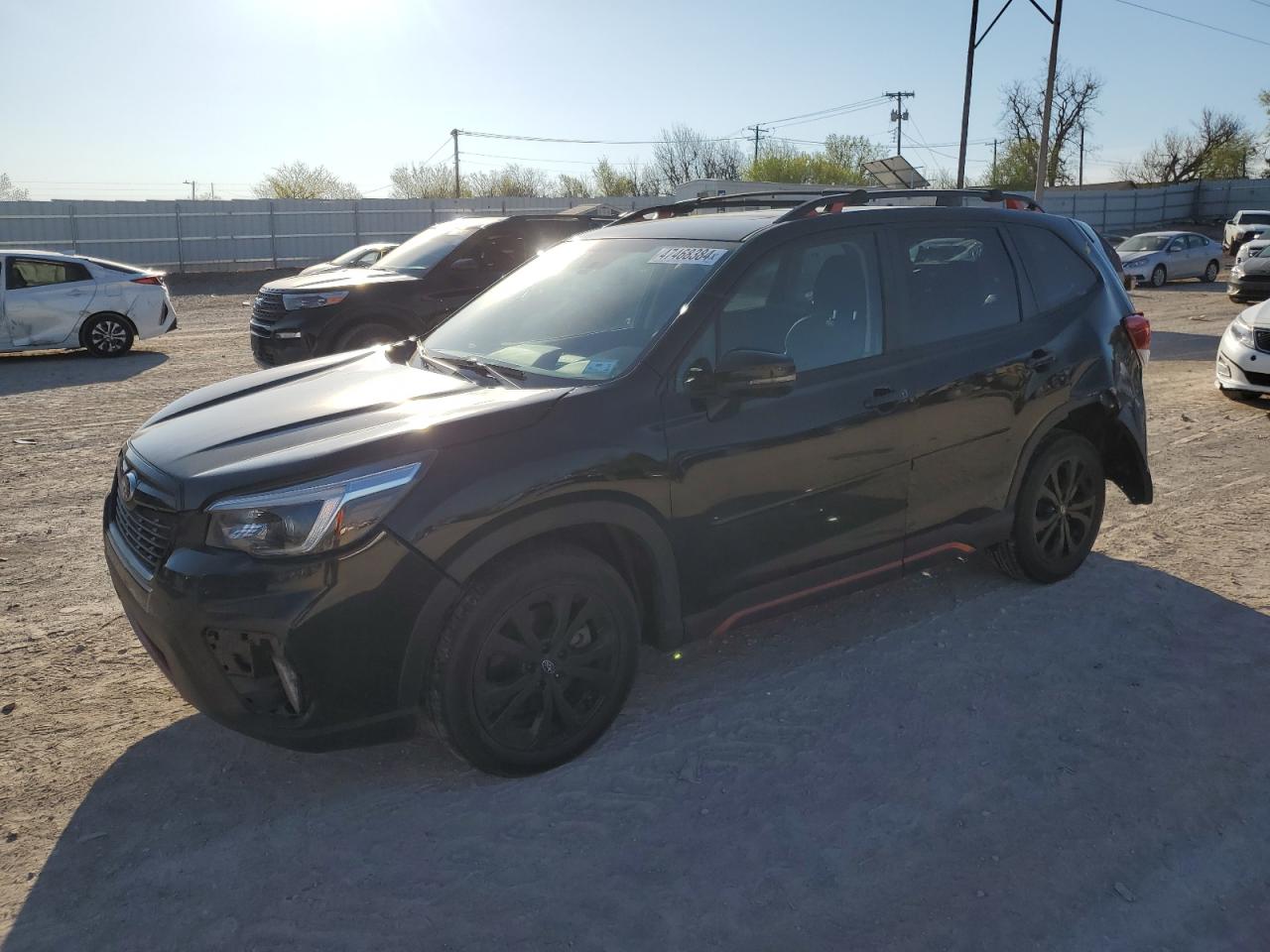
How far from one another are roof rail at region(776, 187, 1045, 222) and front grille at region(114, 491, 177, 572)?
2.51 m

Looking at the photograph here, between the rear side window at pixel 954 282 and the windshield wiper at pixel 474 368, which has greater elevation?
the rear side window at pixel 954 282

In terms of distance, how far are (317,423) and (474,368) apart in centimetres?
77

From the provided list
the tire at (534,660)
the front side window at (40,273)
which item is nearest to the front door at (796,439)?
the tire at (534,660)

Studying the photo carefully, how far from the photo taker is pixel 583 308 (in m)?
4.21

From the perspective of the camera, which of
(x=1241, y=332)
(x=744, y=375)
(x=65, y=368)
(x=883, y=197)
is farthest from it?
(x=65, y=368)

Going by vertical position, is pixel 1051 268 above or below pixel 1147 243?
below

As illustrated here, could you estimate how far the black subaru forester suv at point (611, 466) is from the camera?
121 inches

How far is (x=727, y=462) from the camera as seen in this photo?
146 inches

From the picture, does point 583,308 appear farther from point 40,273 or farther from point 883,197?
point 40,273

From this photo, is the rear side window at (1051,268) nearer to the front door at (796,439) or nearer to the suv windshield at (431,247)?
the front door at (796,439)

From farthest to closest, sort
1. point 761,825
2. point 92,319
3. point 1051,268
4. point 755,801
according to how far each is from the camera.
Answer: point 92,319
point 1051,268
point 755,801
point 761,825

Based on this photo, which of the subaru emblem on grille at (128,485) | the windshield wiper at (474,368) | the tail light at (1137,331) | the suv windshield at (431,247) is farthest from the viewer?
the suv windshield at (431,247)

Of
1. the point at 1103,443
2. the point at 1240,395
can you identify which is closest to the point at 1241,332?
the point at 1240,395

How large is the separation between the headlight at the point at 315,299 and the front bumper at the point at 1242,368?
8.52 meters
